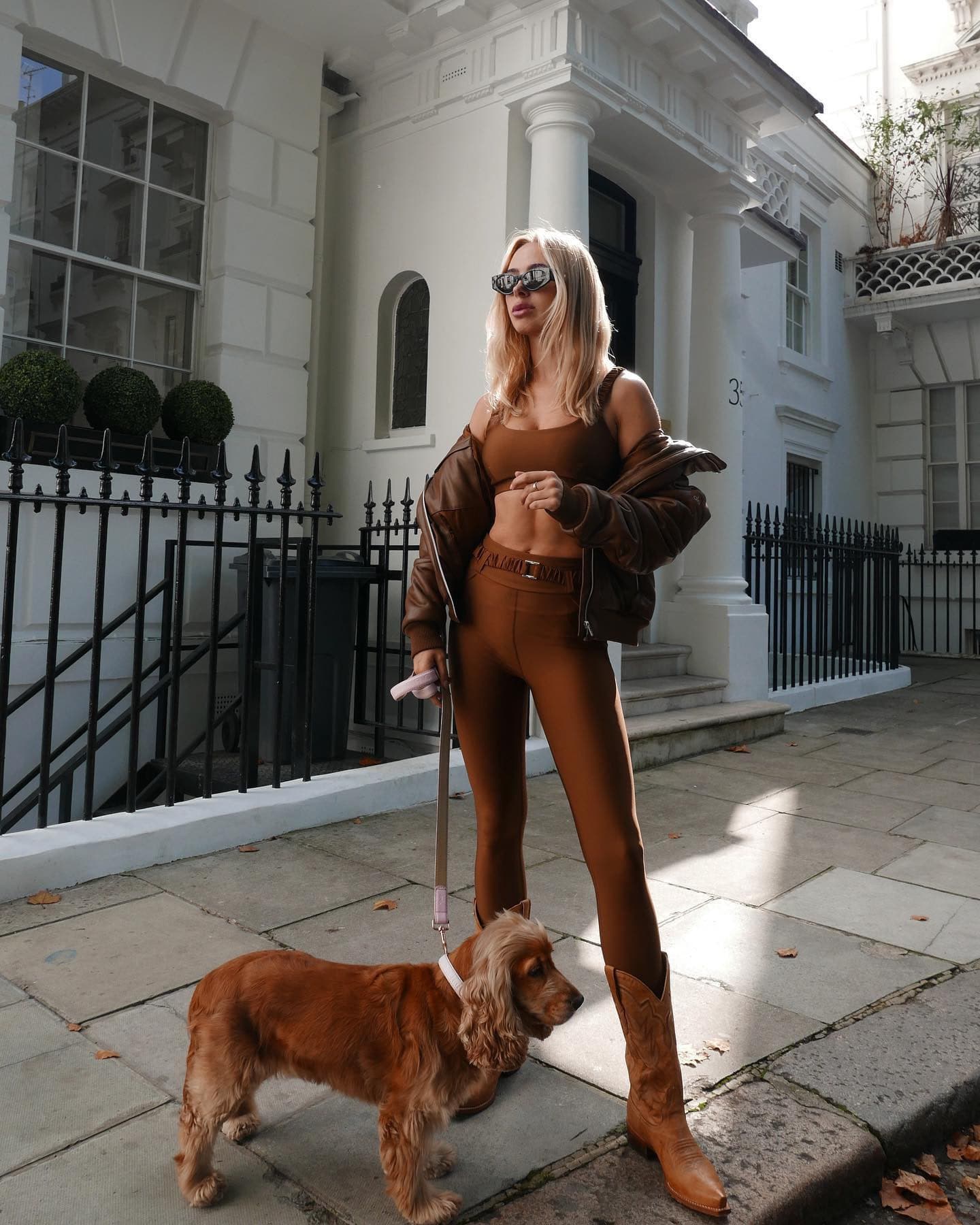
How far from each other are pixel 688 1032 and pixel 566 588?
141cm

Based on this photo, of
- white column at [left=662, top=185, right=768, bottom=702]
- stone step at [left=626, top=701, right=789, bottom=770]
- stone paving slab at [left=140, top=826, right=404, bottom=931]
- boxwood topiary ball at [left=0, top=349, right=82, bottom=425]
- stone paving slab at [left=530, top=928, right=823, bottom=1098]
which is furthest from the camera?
white column at [left=662, top=185, right=768, bottom=702]

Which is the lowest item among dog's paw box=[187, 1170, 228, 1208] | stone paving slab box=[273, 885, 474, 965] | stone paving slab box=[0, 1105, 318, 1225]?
stone paving slab box=[0, 1105, 318, 1225]

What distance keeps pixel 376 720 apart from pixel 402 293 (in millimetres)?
3534

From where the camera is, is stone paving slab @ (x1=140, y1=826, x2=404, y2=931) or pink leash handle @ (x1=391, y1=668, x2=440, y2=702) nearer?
pink leash handle @ (x1=391, y1=668, x2=440, y2=702)

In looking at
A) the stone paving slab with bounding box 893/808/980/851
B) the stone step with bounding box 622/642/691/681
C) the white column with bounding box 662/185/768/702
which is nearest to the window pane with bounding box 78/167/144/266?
the white column with bounding box 662/185/768/702

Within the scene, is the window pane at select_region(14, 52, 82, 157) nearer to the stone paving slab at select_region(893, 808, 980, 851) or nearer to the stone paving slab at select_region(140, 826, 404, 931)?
the stone paving slab at select_region(140, 826, 404, 931)

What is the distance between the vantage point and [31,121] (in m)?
6.17

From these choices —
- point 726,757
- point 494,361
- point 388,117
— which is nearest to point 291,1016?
point 494,361

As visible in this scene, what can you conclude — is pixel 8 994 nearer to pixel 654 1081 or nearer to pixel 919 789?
pixel 654 1081

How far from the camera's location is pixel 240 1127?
2.12 meters

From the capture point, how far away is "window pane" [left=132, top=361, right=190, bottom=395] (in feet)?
22.4

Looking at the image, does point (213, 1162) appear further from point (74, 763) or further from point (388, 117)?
point (388, 117)

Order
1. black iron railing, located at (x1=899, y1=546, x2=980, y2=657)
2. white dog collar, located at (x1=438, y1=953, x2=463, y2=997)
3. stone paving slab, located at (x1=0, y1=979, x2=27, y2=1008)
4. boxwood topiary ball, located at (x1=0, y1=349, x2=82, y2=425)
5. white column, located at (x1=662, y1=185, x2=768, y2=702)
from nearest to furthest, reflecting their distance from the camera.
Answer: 1. white dog collar, located at (x1=438, y1=953, x2=463, y2=997)
2. stone paving slab, located at (x1=0, y1=979, x2=27, y2=1008)
3. boxwood topiary ball, located at (x1=0, y1=349, x2=82, y2=425)
4. white column, located at (x1=662, y1=185, x2=768, y2=702)
5. black iron railing, located at (x1=899, y1=546, x2=980, y2=657)

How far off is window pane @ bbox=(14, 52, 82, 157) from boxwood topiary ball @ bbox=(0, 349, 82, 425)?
1.63 m
